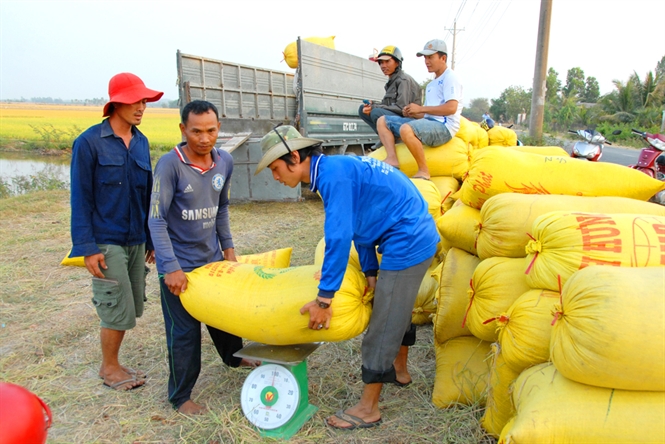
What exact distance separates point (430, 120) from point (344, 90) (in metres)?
4.73

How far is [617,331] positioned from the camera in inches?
61.4

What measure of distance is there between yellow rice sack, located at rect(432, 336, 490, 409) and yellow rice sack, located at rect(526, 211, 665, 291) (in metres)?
0.69

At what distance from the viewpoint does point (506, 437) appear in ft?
5.56

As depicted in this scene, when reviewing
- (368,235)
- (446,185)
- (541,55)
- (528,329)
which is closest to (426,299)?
(368,235)

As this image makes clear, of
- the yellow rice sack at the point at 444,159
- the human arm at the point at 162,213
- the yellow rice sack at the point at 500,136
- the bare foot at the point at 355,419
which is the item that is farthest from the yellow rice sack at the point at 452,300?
the yellow rice sack at the point at 500,136

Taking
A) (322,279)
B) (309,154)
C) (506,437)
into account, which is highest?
(309,154)

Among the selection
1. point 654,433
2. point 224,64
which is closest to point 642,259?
point 654,433

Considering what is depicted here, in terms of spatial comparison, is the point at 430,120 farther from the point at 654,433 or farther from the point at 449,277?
the point at 654,433

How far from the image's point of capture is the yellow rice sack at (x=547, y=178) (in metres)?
2.78

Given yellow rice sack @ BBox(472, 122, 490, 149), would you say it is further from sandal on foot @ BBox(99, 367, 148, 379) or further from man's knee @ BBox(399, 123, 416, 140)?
sandal on foot @ BBox(99, 367, 148, 379)

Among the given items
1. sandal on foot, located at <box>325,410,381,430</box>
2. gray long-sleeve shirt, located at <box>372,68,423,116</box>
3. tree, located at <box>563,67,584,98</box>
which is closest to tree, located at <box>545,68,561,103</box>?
tree, located at <box>563,67,584,98</box>

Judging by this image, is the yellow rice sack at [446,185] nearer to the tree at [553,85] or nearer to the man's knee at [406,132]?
the man's knee at [406,132]

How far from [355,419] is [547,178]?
6.04 ft

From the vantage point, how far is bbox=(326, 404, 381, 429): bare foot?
2441 mm
